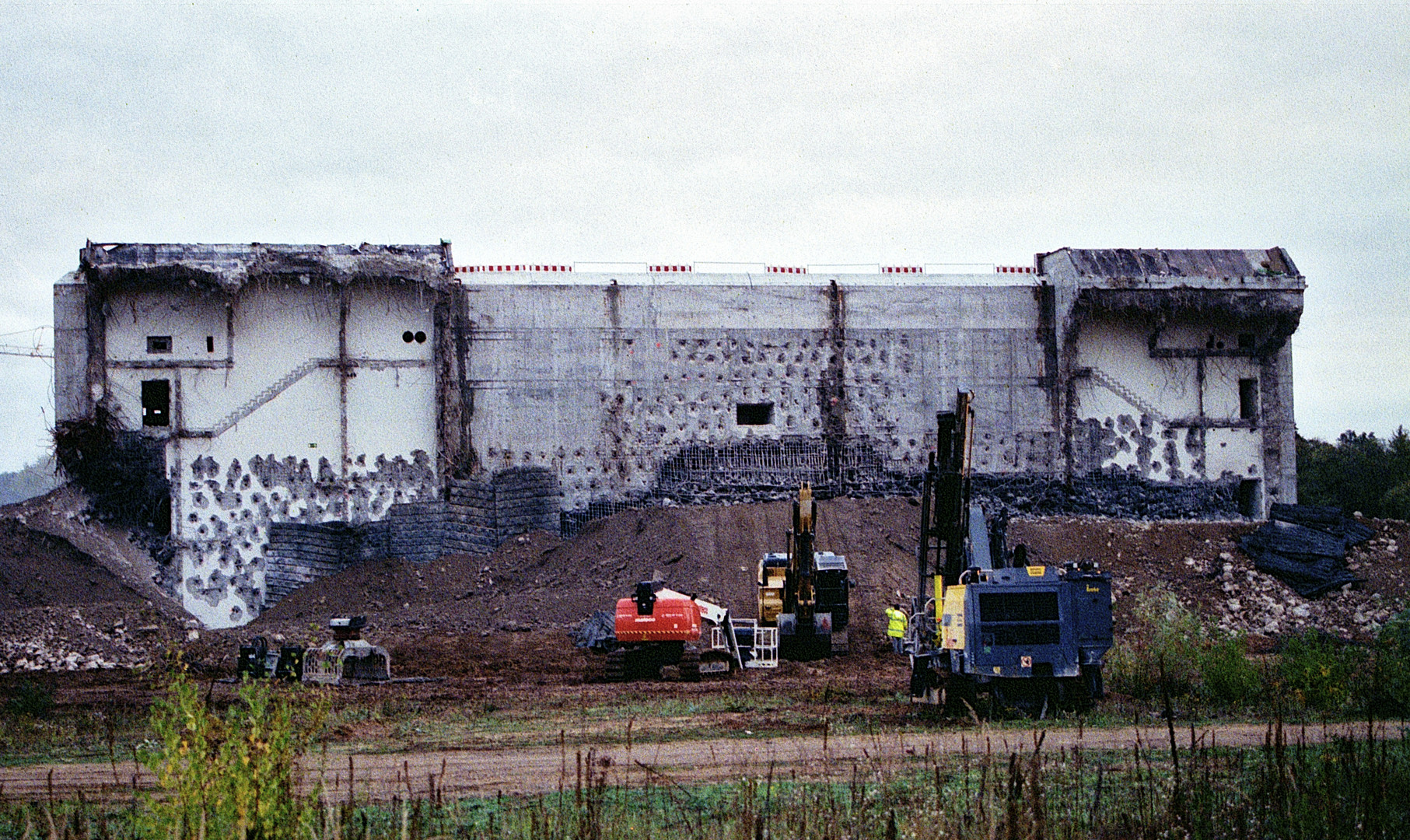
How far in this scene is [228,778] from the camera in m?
7.03

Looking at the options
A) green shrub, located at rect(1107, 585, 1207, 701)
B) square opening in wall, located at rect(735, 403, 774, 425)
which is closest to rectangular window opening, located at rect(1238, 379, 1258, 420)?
square opening in wall, located at rect(735, 403, 774, 425)

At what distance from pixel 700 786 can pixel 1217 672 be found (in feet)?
32.5

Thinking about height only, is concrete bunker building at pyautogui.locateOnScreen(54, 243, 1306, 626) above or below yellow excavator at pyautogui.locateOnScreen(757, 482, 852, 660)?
above

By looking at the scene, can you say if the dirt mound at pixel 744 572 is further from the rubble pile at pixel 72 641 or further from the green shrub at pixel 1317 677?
the green shrub at pixel 1317 677

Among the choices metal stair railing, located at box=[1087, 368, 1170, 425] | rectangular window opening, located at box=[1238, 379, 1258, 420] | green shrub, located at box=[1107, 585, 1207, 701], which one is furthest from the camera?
rectangular window opening, located at box=[1238, 379, 1258, 420]

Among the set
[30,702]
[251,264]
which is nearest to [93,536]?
[251,264]

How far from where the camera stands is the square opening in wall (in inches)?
1523

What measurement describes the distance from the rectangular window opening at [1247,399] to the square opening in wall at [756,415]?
540 inches

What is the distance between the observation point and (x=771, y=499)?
38.4 metres

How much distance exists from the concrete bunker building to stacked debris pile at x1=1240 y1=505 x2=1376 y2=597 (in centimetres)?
313

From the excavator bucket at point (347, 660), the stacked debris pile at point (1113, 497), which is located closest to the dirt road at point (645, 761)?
the excavator bucket at point (347, 660)

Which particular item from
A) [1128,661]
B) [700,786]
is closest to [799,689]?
[1128,661]

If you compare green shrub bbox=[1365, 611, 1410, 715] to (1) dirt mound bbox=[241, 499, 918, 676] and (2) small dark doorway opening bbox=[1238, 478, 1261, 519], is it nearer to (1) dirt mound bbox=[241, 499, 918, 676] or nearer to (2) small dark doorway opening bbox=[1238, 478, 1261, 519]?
(1) dirt mound bbox=[241, 499, 918, 676]

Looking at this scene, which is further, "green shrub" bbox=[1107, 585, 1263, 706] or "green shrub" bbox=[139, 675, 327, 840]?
"green shrub" bbox=[1107, 585, 1263, 706]
